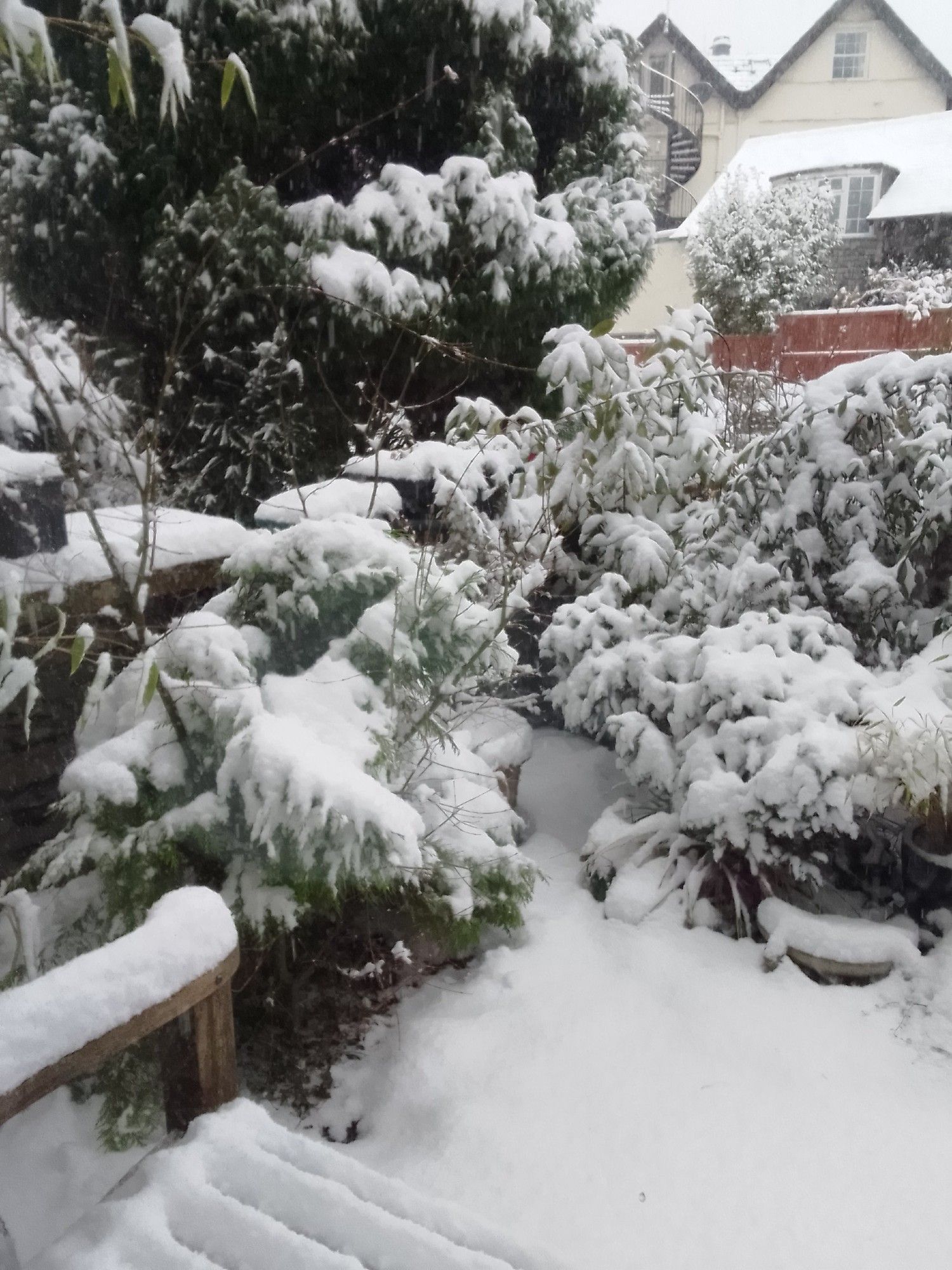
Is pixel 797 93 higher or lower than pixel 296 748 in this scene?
higher

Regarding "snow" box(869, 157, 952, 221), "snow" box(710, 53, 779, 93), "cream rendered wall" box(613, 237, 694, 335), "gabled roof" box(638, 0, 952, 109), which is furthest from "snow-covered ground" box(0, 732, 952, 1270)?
"snow" box(710, 53, 779, 93)

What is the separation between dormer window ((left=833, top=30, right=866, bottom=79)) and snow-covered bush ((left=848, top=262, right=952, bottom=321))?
8035 mm

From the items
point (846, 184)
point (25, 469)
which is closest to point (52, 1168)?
point (25, 469)

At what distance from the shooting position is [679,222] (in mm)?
20906

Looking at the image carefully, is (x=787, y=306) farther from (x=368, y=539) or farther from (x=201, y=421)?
(x=368, y=539)

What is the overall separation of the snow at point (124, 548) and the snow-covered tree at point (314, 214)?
49.8 inches

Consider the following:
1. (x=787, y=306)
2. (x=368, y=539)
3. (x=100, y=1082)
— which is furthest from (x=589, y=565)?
(x=787, y=306)

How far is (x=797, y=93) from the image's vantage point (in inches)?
903

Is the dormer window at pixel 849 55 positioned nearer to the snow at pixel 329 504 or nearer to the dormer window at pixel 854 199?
the dormer window at pixel 854 199

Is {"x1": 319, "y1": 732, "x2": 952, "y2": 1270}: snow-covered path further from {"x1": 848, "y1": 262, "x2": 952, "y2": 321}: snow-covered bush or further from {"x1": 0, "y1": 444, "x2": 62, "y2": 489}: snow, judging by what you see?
{"x1": 848, "y1": 262, "x2": 952, "y2": 321}: snow-covered bush

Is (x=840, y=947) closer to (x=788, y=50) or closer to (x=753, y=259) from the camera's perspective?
(x=753, y=259)

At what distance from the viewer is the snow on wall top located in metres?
1.28

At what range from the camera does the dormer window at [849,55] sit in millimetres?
22406

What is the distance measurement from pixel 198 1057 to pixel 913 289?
15748 millimetres
